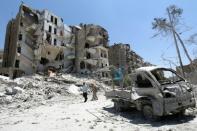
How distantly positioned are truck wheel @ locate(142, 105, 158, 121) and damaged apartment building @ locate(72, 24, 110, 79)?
4063 cm

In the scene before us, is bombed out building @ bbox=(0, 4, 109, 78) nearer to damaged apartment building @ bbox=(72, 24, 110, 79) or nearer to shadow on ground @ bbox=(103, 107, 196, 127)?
damaged apartment building @ bbox=(72, 24, 110, 79)

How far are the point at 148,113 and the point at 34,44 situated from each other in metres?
44.3

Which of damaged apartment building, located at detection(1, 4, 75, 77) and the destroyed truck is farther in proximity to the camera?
damaged apartment building, located at detection(1, 4, 75, 77)

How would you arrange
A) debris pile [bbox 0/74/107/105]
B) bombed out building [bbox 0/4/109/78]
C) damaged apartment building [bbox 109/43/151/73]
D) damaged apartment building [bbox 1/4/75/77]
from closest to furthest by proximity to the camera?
debris pile [bbox 0/74/107/105] < damaged apartment building [bbox 1/4/75/77] < bombed out building [bbox 0/4/109/78] < damaged apartment building [bbox 109/43/151/73]

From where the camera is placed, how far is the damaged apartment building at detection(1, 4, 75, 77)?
1847 inches

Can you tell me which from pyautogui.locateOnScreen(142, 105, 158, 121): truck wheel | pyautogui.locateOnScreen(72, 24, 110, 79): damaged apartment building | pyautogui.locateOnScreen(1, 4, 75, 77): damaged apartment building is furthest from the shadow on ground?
pyautogui.locateOnScreen(72, 24, 110, 79): damaged apartment building

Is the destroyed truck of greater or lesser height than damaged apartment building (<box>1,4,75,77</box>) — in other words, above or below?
below

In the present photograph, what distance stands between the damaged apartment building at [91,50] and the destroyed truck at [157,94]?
39751 millimetres

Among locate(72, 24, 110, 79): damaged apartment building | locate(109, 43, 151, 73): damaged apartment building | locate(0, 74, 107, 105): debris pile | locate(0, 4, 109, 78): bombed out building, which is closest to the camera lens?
locate(0, 74, 107, 105): debris pile

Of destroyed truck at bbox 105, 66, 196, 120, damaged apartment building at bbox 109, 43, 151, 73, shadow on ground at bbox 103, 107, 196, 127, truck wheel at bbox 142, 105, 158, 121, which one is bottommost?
shadow on ground at bbox 103, 107, 196, 127

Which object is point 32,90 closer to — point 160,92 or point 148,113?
point 148,113

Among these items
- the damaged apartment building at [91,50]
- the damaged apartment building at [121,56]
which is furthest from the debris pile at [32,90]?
the damaged apartment building at [121,56]

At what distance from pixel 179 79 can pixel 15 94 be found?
2038 cm

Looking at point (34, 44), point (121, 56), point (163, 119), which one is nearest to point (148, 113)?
point (163, 119)
